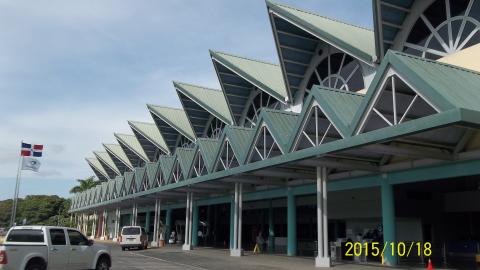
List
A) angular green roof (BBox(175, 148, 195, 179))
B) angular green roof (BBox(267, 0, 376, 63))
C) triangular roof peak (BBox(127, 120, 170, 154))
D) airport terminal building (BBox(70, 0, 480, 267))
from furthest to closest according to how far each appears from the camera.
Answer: triangular roof peak (BBox(127, 120, 170, 154)) < angular green roof (BBox(175, 148, 195, 179)) < angular green roof (BBox(267, 0, 376, 63)) < airport terminal building (BBox(70, 0, 480, 267))

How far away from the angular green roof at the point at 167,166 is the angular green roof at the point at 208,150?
20.4ft

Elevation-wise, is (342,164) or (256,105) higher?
(256,105)

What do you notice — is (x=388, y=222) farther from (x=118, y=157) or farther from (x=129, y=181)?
(x=118, y=157)

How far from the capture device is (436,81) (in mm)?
13641

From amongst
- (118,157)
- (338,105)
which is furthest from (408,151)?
(118,157)

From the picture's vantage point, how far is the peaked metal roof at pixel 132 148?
59594 mm

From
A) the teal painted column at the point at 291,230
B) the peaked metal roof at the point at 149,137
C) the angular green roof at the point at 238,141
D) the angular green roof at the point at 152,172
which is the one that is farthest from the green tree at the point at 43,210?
the angular green roof at the point at 238,141

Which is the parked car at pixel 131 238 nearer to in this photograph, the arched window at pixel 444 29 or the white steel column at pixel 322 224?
the white steel column at pixel 322 224

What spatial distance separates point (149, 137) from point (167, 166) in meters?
15.6

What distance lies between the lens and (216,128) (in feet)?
138

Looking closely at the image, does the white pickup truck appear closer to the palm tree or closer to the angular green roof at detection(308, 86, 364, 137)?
the angular green roof at detection(308, 86, 364, 137)

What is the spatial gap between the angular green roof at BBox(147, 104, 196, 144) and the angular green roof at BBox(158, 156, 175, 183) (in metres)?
5.61

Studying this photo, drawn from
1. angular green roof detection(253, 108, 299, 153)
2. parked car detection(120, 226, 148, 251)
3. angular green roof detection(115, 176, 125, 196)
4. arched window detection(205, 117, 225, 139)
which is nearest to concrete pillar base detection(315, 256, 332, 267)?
angular green roof detection(253, 108, 299, 153)

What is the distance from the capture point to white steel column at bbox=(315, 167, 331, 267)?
2069cm
